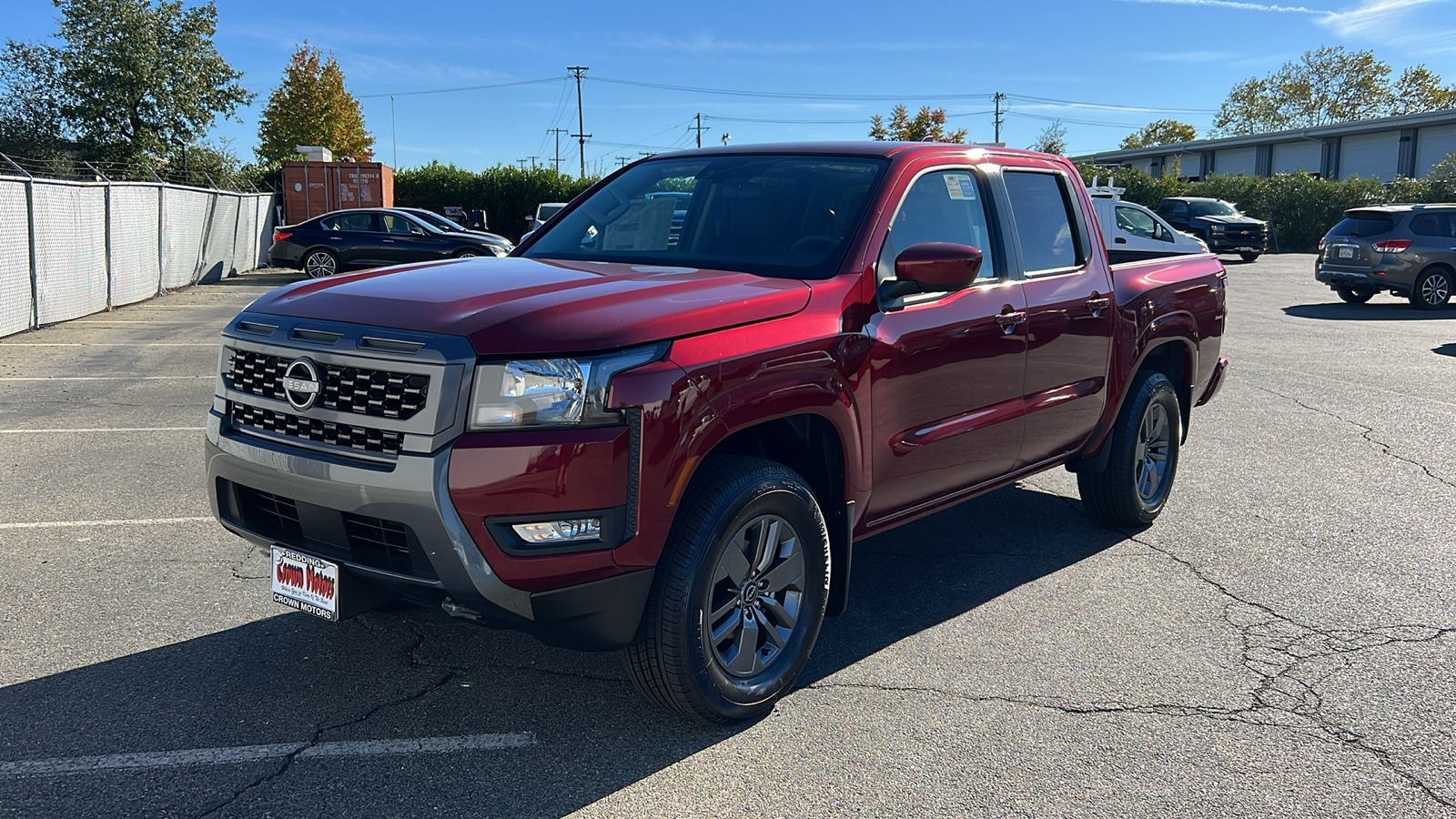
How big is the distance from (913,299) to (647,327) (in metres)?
1.37

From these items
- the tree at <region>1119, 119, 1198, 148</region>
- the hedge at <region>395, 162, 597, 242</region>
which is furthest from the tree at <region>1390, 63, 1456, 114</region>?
the hedge at <region>395, 162, 597, 242</region>

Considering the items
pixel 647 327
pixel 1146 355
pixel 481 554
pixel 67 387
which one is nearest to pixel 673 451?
pixel 647 327

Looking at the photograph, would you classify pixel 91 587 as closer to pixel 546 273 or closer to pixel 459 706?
pixel 459 706

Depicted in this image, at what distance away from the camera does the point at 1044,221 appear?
5258 mm

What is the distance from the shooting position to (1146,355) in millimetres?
6004

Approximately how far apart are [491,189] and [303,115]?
74.0 ft

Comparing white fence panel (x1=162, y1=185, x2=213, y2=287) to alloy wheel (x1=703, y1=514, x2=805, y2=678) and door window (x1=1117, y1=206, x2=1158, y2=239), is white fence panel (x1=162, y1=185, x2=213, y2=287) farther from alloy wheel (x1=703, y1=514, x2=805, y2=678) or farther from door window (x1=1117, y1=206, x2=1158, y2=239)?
alloy wheel (x1=703, y1=514, x2=805, y2=678)

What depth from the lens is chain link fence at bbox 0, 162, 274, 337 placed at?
13.5 m

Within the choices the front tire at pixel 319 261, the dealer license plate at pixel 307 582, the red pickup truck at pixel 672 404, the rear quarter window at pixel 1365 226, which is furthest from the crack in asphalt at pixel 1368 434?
the front tire at pixel 319 261

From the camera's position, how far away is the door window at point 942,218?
14.0 ft

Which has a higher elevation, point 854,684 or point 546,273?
point 546,273

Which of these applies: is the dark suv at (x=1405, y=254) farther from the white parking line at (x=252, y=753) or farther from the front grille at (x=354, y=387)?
the front grille at (x=354, y=387)

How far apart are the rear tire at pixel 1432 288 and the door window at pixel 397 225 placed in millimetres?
18867

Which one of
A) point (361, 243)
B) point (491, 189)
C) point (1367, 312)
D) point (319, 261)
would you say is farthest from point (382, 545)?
point (491, 189)
